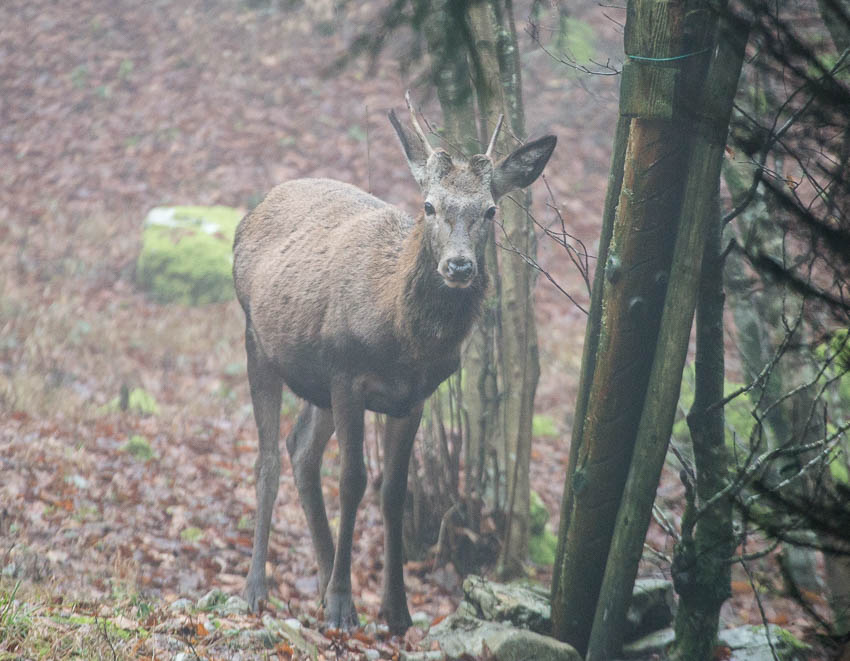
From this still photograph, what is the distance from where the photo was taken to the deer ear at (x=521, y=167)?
16.7 feet

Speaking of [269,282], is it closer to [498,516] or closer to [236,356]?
[498,516]

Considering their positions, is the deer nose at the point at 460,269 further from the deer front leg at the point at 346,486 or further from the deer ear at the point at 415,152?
the deer front leg at the point at 346,486

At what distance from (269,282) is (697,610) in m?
3.52

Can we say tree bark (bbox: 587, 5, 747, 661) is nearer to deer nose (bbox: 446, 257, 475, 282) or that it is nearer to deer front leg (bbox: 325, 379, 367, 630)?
deer nose (bbox: 446, 257, 475, 282)

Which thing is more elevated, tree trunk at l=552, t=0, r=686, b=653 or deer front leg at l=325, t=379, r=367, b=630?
tree trunk at l=552, t=0, r=686, b=653

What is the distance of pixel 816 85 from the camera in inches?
91.0

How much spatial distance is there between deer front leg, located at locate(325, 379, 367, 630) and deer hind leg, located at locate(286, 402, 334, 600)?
31 centimetres

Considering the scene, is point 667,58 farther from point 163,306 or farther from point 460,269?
point 163,306

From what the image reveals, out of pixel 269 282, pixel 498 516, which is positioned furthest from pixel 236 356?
pixel 498 516

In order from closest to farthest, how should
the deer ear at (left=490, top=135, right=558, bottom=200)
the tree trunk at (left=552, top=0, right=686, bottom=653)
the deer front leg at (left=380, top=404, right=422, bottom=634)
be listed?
the tree trunk at (left=552, top=0, right=686, bottom=653) < the deer ear at (left=490, top=135, right=558, bottom=200) < the deer front leg at (left=380, top=404, right=422, bottom=634)

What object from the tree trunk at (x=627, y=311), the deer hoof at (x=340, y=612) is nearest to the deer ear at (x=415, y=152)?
the tree trunk at (x=627, y=311)

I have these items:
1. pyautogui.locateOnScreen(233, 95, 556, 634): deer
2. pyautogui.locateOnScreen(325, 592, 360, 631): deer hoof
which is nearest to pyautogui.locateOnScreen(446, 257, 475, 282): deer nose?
pyautogui.locateOnScreen(233, 95, 556, 634): deer

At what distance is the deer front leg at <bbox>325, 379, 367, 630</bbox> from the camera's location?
17.8 ft

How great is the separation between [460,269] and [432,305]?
43cm
